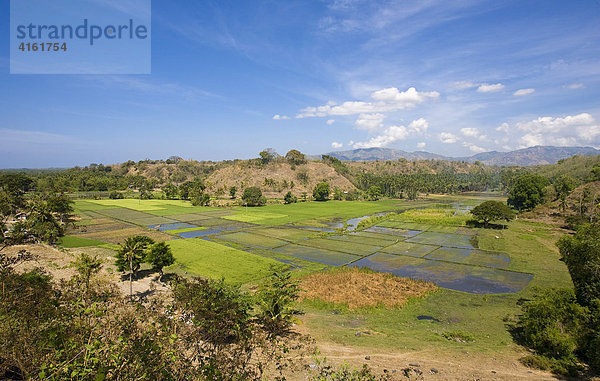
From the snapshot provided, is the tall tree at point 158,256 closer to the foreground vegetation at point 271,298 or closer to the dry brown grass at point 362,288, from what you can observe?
the foreground vegetation at point 271,298

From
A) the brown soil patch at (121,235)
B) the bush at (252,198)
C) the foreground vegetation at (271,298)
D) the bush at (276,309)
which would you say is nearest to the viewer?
the foreground vegetation at (271,298)

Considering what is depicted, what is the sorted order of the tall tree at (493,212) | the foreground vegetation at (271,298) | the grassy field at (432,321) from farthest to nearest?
the tall tree at (493,212) < the grassy field at (432,321) < the foreground vegetation at (271,298)

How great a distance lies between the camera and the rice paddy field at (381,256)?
21469 mm

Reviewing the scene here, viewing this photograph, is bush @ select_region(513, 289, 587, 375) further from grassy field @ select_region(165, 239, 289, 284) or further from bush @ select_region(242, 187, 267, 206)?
bush @ select_region(242, 187, 267, 206)

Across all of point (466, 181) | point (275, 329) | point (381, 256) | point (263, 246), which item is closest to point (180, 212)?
point (263, 246)

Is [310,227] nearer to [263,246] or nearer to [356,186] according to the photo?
[263,246]

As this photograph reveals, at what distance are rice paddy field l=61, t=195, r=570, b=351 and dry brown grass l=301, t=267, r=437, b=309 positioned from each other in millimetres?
727

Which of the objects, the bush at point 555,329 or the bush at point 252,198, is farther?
the bush at point 252,198

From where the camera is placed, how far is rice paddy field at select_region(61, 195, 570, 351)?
21.5m

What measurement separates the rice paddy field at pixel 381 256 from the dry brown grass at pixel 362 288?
2.38 feet

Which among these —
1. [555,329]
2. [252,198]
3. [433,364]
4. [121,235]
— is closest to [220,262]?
[121,235]

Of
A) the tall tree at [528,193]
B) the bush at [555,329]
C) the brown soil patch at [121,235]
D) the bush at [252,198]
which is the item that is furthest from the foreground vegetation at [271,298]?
the bush at [252,198]

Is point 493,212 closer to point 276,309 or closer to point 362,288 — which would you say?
point 362,288

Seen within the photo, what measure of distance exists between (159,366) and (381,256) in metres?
38.9
